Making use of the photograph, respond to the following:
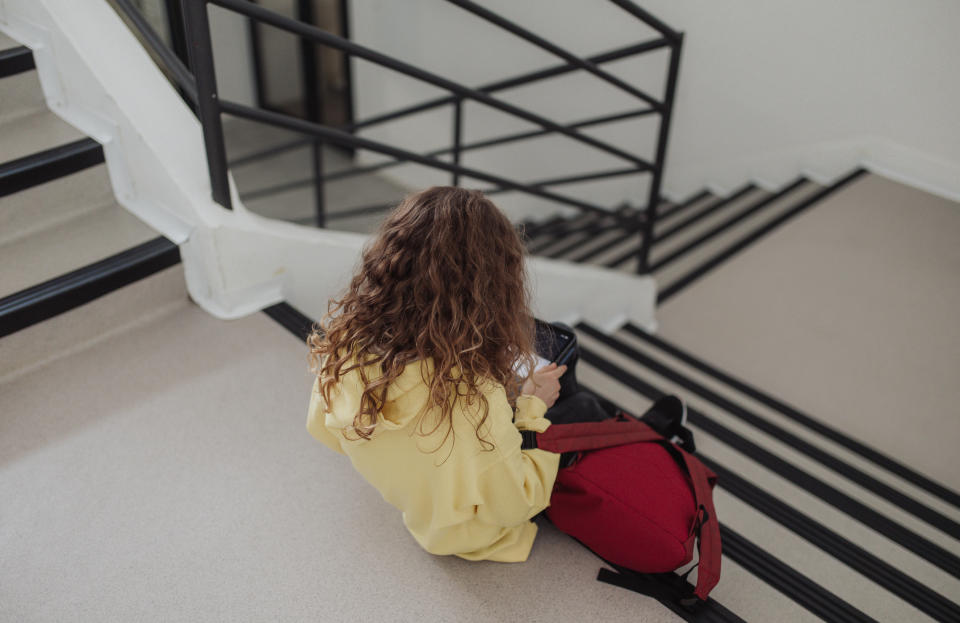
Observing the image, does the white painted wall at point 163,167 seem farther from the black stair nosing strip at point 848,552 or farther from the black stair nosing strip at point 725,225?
the black stair nosing strip at point 725,225

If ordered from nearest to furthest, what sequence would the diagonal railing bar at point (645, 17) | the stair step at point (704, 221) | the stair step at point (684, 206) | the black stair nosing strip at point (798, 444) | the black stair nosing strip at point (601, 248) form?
the black stair nosing strip at point (798, 444), the diagonal railing bar at point (645, 17), the stair step at point (704, 221), the black stair nosing strip at point (601, 248), the stair step at point (684, 206)

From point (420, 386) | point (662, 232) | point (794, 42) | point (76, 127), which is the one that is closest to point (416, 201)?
point (420, 386)

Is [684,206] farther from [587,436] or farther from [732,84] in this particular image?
[587,436]

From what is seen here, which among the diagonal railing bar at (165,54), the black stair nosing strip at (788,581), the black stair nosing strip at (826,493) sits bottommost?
the black stair nosing strip at (826,493)

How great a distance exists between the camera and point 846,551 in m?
1.52

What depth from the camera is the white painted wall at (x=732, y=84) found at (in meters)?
3.18

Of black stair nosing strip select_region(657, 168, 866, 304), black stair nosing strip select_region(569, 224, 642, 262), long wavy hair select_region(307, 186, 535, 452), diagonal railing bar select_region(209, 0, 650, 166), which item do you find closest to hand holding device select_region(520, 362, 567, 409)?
long wavy hair select_region(307, 186, 535, 452)

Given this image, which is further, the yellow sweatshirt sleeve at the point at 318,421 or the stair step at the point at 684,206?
the stair step at the point at 684,206

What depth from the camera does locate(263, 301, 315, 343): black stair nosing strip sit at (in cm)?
169

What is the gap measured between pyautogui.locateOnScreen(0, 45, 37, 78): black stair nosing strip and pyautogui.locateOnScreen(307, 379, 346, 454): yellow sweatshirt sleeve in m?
1.25

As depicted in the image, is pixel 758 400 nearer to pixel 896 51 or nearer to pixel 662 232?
pixel 662 232

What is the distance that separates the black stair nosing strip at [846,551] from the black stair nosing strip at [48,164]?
1.78 metres

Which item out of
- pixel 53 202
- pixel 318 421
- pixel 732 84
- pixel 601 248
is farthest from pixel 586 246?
pixel 318 421

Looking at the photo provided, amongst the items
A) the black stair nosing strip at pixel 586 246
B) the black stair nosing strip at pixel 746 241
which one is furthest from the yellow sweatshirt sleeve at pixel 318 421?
the black stair nosing strip at pixel 586 246
